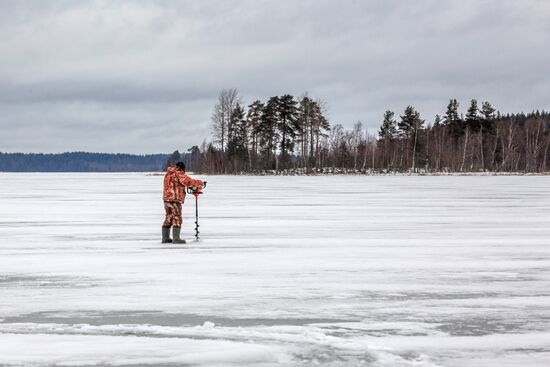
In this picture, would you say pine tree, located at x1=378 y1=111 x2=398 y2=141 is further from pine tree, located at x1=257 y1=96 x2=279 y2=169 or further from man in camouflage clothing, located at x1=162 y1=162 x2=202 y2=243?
man in camouflage clothing, located at x1=162 y1=162 x2=202 y2=243

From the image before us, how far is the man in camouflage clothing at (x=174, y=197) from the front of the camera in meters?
13.3

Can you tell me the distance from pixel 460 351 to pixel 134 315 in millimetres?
3103

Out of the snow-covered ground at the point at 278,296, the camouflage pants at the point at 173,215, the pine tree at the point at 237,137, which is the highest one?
the pine tree at the point at 237,137

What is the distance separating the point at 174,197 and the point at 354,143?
351 feet

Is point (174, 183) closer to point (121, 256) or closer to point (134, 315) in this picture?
point (121, 256)

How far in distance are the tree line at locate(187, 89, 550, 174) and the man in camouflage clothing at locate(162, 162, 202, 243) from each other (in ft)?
258

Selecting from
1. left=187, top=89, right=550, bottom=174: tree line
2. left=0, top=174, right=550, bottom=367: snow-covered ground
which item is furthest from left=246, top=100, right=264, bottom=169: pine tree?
left=0, top=174, right=550, bottom=367: snow-covered ground

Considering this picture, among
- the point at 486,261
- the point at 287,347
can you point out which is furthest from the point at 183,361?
the point at 486,261

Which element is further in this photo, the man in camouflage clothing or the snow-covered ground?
the man in camouflage clothing

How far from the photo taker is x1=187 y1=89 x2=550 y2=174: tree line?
3868 inches

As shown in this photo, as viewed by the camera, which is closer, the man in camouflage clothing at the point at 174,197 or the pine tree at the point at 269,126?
the man in camouflage clothing at the point at 174,197

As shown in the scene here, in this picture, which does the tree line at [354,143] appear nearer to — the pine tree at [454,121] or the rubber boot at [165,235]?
the pine tree at [454,121]

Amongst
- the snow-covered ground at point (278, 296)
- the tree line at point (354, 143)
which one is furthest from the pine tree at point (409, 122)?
the snow-covered ground at point (278, 296)

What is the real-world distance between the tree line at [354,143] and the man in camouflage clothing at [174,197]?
258ft
